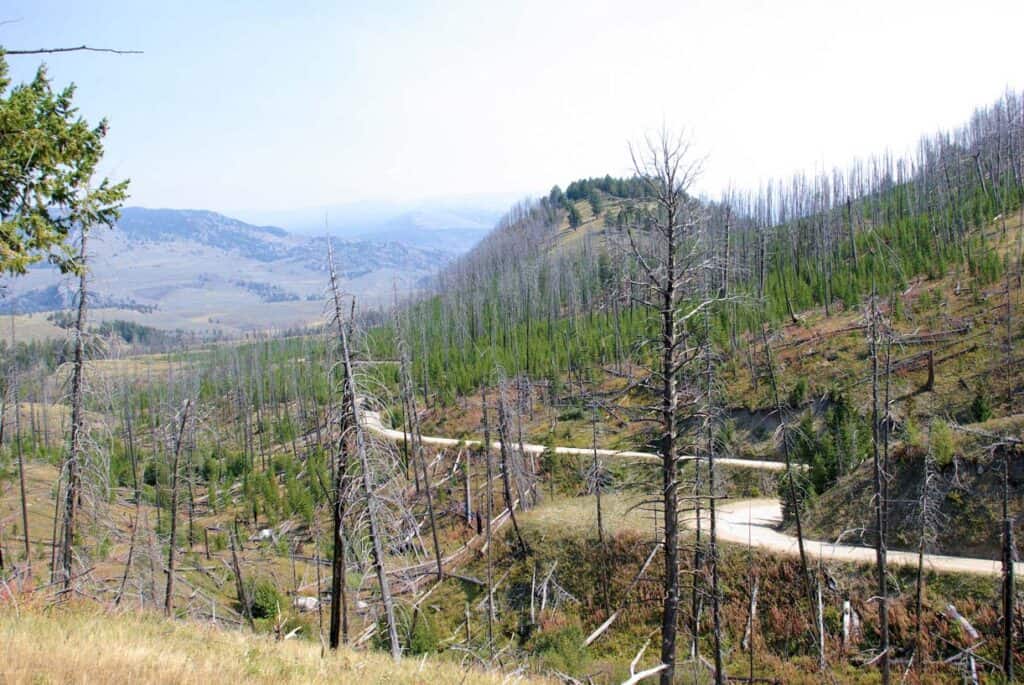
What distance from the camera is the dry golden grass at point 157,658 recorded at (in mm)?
6570

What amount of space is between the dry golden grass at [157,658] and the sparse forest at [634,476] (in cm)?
31

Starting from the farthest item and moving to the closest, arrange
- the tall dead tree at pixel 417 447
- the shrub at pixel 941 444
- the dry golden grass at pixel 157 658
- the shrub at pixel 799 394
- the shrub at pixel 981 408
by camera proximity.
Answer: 1. the shrub at pixel 799 394
2. the tall dead tree at pixel 417 447
3. the shrub at pixel 981 408
4. the shrub at pixel 941 444
5. the dry golden grass at pixel 157 658

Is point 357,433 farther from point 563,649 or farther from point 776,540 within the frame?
point 776,540

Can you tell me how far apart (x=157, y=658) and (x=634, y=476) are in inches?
447

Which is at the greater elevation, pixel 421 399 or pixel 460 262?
pixel 460 262

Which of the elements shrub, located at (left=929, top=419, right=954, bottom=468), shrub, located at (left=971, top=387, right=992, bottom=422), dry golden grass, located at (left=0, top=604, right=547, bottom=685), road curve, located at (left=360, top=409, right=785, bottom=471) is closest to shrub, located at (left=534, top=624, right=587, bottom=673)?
road curve, located at (left=360, top=409, right=785, bottom=471)

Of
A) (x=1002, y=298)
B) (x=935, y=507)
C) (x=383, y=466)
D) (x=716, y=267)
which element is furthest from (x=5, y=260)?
(x=1002, y=298)

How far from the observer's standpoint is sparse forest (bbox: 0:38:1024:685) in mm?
12633

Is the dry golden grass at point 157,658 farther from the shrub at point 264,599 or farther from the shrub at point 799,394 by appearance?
the shrub at point 799,394

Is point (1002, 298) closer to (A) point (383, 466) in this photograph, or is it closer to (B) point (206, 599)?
(A) point (383, 466)

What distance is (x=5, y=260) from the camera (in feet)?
30.9

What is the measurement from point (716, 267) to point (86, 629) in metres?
9.94

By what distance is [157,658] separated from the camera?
7312 millimetres

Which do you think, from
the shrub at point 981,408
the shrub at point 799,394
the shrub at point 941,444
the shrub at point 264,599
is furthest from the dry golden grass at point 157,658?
the shrub at point 799,394
